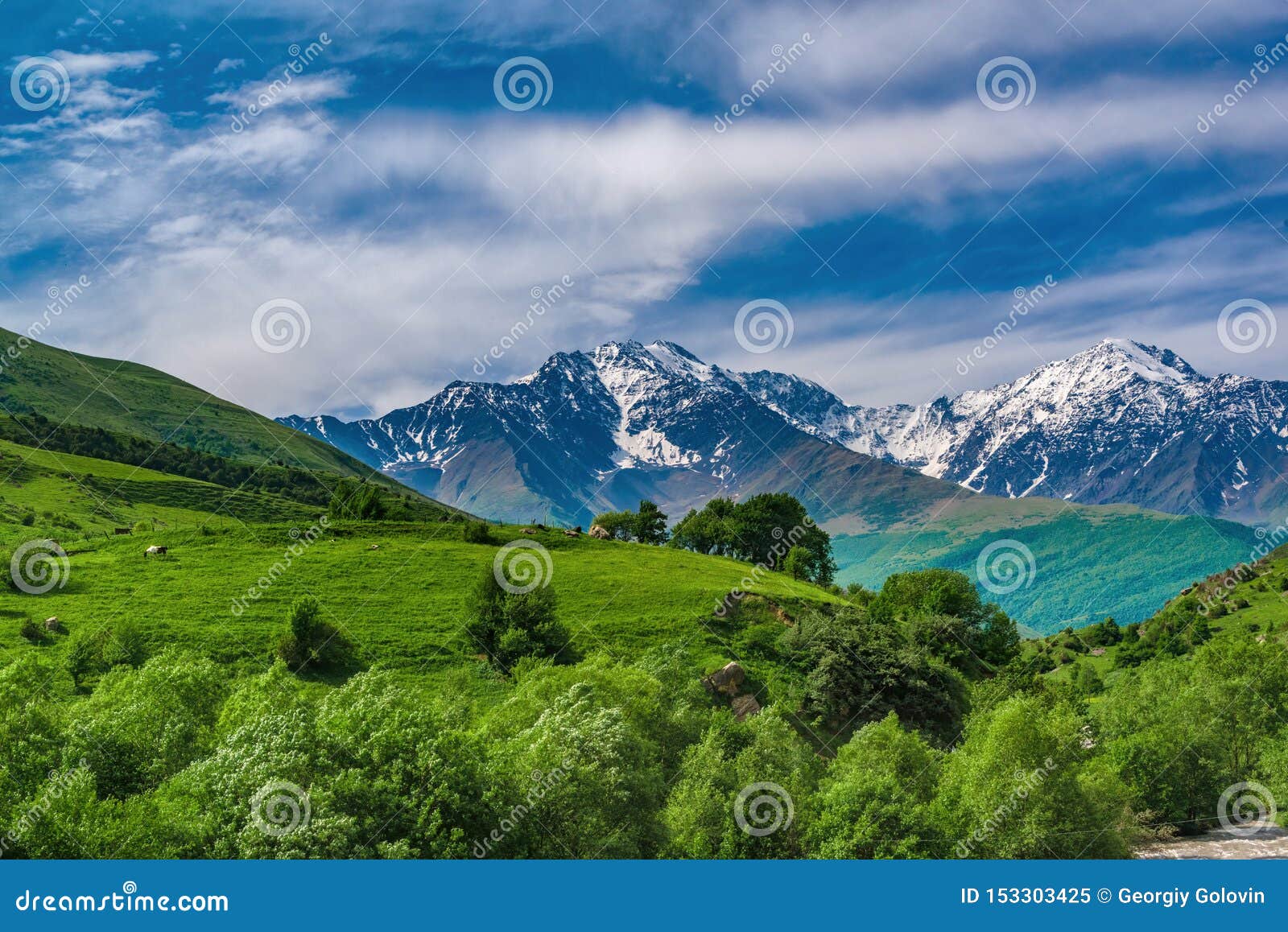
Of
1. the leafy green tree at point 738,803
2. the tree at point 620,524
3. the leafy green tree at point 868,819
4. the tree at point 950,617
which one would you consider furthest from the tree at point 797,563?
the leafy green tree at point 868,819

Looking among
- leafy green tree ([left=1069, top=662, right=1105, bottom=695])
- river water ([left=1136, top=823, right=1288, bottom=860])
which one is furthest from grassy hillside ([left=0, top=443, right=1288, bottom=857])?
leafy green tree ([left=1069, top=662, right=1105, bottom=695])

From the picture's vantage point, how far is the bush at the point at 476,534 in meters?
115

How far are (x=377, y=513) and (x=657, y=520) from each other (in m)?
55.4

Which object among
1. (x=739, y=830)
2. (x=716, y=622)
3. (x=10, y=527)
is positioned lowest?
(x=739, y=830)

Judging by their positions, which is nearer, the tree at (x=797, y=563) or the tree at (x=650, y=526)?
the tree at (x=797, y=563)

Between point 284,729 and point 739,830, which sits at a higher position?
point 284,729

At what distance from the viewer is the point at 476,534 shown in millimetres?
115062

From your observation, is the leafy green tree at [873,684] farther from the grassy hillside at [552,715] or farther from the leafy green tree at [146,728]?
the leafy green tree at [146,728]

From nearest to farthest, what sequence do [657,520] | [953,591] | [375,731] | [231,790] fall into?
[231,790], [375,731], [953,591], [657,520]

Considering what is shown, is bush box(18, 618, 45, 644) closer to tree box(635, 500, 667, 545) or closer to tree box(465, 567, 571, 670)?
tree box(465, 567, 571, 670)

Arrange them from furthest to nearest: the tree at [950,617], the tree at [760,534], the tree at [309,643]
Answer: the tree at [760,534] < the tree at [950,617] < the tree at [309,643]

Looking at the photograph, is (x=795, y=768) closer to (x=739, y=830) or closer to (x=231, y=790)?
(x=739, y=830)

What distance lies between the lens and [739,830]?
46.4 metres

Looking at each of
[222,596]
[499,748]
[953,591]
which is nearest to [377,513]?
[222,596]
